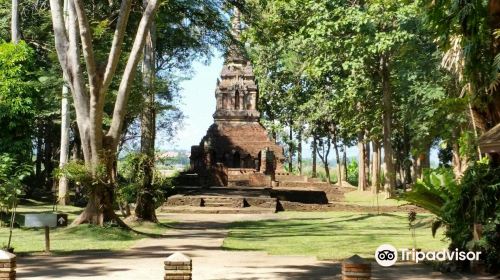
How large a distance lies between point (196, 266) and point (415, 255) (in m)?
4.02

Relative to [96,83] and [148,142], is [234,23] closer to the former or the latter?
[148,142]

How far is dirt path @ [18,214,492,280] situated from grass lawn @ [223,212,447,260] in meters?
0.94

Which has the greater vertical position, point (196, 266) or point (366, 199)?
point (366, 199)

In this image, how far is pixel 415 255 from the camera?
1253cm

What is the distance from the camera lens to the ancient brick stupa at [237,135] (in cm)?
4534

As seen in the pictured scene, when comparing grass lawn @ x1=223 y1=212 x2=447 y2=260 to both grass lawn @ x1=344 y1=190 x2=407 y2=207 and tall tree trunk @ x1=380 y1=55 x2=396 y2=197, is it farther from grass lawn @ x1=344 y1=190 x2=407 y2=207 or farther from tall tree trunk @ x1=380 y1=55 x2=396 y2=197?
tall tree trunk @ x1=380 y1=55 x2=396 y2=197

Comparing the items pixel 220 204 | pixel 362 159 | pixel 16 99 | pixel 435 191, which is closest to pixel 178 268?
pixel 435 191

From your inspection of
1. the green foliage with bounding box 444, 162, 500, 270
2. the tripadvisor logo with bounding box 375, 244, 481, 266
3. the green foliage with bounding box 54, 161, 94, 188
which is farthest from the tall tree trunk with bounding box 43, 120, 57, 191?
the green foliage with bounding box 444, 162, 500, 270

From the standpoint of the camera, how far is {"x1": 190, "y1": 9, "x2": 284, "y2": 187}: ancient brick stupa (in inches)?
1785

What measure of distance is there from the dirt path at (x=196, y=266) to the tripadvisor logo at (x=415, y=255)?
193mm

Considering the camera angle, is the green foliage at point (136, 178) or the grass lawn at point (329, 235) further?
the green foliage at point (136, 178)

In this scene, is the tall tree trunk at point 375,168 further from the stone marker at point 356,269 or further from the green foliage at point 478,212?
the stone marker at point 356,269

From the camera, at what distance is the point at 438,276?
35.3 ft

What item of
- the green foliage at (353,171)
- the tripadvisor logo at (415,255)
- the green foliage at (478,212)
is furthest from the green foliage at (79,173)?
the green foliage at (353,171)
